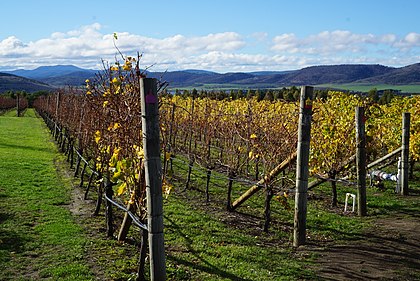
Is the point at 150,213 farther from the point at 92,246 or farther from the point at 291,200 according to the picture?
the point at 291,200

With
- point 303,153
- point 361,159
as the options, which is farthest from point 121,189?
point 361,159

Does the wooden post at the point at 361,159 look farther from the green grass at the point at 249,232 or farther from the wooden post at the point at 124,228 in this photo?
the wooden post at the point at 124,228

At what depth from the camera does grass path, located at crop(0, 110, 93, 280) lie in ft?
19.9

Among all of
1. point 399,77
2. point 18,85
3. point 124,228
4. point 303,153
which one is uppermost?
point 399,77

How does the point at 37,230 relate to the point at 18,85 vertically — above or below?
below

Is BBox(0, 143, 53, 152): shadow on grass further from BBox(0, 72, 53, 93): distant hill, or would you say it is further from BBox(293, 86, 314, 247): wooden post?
→ BBox(0, 72, 53, 93): distant hill

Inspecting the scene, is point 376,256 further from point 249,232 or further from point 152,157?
point 152,157

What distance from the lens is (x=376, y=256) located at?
6.80 meters

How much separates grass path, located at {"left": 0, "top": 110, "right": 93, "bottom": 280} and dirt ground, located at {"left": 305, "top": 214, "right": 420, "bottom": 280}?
11.1 ft

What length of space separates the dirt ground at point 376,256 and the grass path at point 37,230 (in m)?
3.38

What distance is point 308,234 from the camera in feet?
26.9

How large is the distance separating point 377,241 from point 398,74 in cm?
13549

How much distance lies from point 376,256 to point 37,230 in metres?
5.71

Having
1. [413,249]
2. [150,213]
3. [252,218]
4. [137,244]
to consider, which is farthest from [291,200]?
[150,213]
